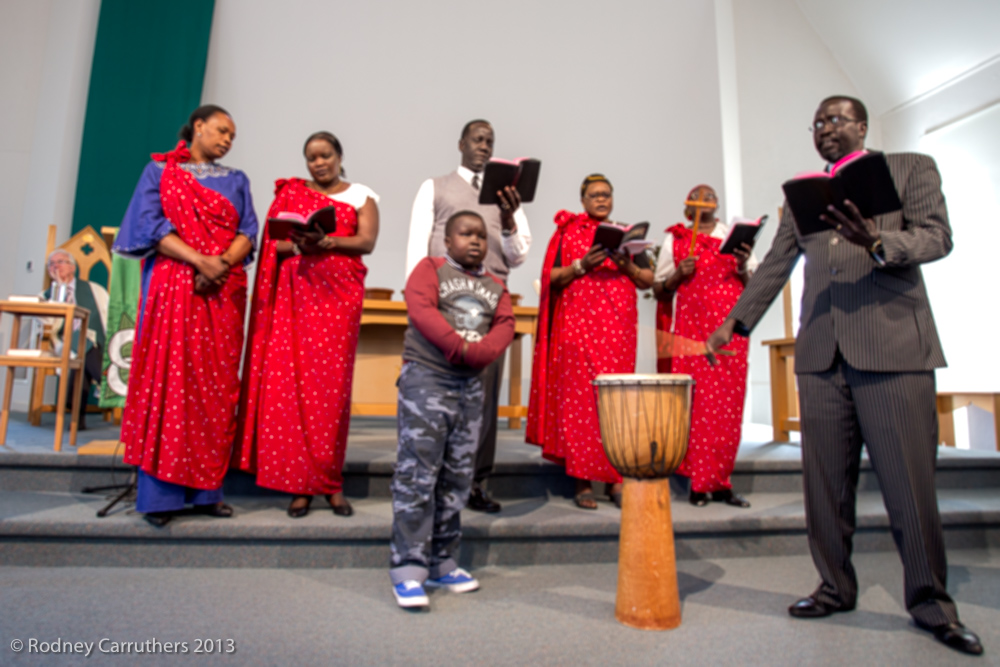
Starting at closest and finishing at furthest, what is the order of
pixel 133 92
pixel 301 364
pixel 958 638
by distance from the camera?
pixel 958 638 → pixel 301 364 → pixel 133 92

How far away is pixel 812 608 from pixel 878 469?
45cm

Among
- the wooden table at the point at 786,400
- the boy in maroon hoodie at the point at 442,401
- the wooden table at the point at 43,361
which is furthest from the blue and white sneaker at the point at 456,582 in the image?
the wooden table at the point at 786,400

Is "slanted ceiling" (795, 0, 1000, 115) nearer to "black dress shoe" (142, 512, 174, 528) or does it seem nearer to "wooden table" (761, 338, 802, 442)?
"wooden table" (761, 338, 802, 442)

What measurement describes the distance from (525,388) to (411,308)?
14.3 feet

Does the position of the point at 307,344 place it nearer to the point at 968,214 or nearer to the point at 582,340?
the point at 582,340

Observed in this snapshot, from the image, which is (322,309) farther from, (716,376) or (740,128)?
(740,128)

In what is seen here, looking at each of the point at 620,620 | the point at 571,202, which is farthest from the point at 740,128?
the point at 620,620

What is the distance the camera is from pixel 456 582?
201 cm

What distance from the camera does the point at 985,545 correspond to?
2.66m

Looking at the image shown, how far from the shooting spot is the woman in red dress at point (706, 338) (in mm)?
2756

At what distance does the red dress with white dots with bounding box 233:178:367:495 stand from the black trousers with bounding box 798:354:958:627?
1.65m

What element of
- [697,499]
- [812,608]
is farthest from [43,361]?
[812,608]

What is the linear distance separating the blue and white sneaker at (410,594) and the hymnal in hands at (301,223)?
4.14ft

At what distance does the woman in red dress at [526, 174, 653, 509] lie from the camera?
105 inches
